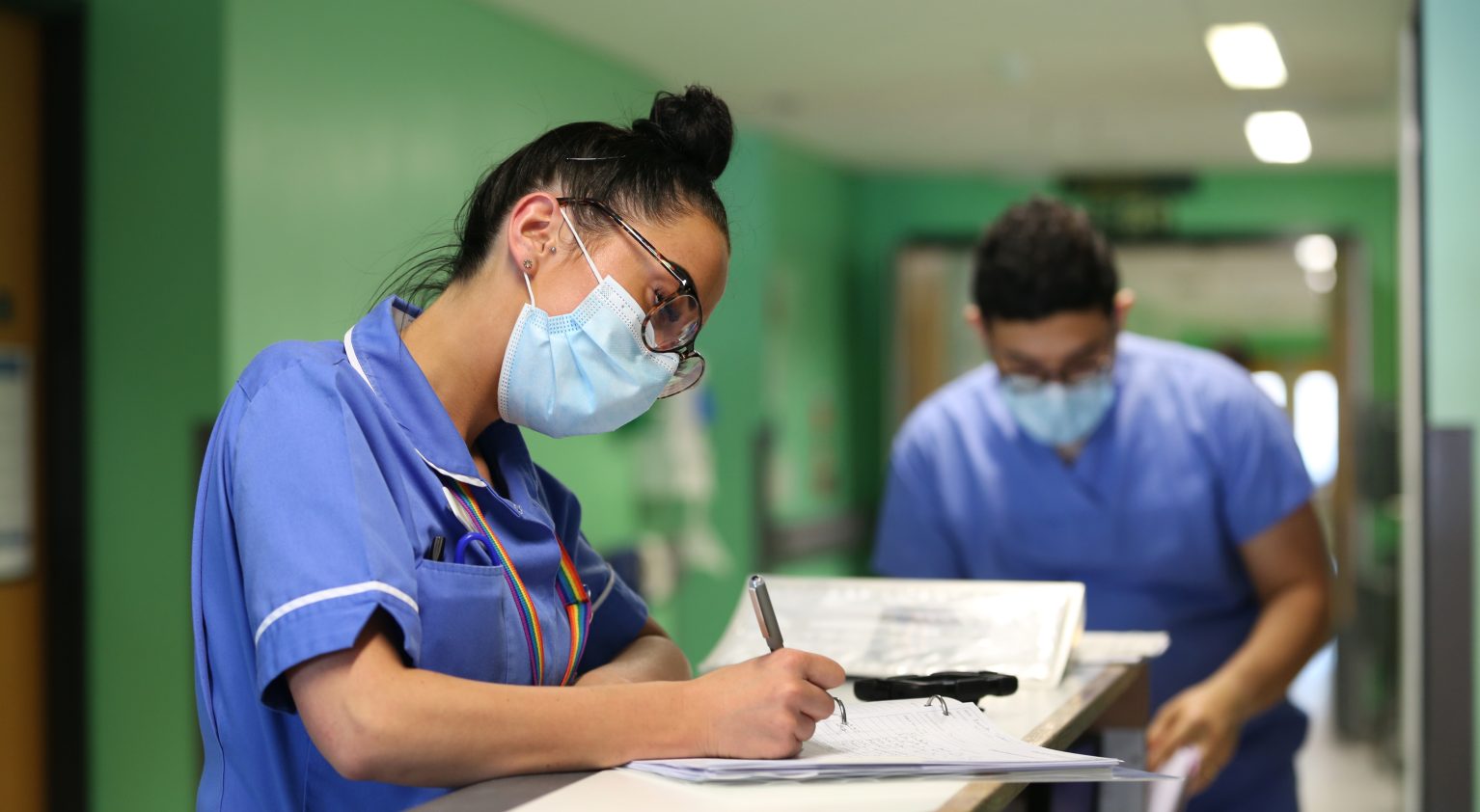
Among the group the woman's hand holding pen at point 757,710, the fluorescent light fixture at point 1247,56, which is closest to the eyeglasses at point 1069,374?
the woman's hand holding pen at point 757,710

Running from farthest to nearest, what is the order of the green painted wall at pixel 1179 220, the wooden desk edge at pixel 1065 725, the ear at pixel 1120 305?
the green painted wall at pixel 1179 220, the ear at pixel 1120 305, the wooden desk edge at pixel 1065 725

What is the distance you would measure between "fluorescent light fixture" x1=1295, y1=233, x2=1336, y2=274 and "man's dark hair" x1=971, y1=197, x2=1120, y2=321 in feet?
14.9

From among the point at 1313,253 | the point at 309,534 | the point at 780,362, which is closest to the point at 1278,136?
the point at 1313,253

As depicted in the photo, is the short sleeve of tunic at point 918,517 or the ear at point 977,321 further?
the short sleeve of tunic at point 918,517

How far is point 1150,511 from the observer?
7.15 feet

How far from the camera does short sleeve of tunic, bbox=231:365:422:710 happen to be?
0.99 meters

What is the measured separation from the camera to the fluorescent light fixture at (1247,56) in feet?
13.1

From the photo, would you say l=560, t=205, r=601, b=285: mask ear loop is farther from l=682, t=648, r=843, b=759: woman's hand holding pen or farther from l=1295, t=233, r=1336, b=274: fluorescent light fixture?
l=1295, t=233, r=1336, b=274: fluorescent light fixture

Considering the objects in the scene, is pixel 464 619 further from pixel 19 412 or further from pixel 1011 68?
pixel 1011 68

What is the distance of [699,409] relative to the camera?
4.84 meters

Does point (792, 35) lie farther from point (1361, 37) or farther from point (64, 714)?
point (64, 714)

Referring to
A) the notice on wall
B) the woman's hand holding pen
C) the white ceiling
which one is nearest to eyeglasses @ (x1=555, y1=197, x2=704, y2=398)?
the woman's hand holding pen

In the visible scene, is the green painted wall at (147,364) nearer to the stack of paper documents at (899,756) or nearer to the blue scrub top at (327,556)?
the blue scrub top at (327,556)

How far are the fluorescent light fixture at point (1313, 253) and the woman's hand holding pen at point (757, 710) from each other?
5.75 meters
